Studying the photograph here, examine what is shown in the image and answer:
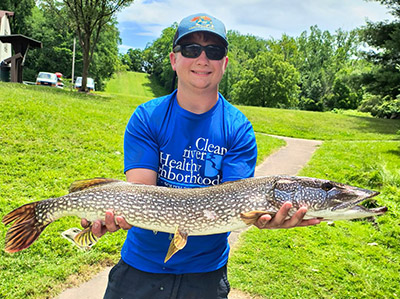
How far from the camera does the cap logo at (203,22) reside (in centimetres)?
246

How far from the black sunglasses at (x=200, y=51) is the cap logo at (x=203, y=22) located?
0.47 feet

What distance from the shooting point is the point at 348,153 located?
1256 cm

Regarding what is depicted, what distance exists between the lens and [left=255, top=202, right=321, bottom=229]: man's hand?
232 centimetres

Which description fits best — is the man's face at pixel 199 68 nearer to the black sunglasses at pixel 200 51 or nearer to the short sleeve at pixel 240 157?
the black sunglasses at pixel 200 51

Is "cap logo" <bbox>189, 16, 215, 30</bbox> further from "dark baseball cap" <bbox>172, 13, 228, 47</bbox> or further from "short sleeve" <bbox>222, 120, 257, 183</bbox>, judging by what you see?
"short sleeve" <bbox>222, 120, 257, 183</bbox>

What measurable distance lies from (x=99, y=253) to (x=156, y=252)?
8.20 ft

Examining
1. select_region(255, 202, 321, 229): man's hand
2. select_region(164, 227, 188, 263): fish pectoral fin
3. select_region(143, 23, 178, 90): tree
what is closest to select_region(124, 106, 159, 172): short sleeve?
select_region(164, 227, 188, 263): fish pectoral fin

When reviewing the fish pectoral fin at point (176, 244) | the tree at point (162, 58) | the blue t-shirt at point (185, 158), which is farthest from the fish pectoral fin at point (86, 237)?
the tree at point (162, 58)

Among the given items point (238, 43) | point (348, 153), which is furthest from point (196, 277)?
point (238, 43)

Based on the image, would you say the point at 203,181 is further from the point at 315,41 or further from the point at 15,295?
the point at 315,41

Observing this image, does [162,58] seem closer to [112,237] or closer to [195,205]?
[112,237]

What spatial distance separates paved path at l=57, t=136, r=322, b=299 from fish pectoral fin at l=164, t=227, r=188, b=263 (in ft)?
6.71

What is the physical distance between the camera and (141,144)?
7.98 feet

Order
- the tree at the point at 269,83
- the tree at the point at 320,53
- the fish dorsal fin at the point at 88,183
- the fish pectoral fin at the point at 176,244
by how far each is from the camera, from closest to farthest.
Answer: the fish pectoral fin at the point at 176,244, the fish dorsal fin at the point at 88,183, the tree at the point at 269,83, the tree at the point at 320,53
